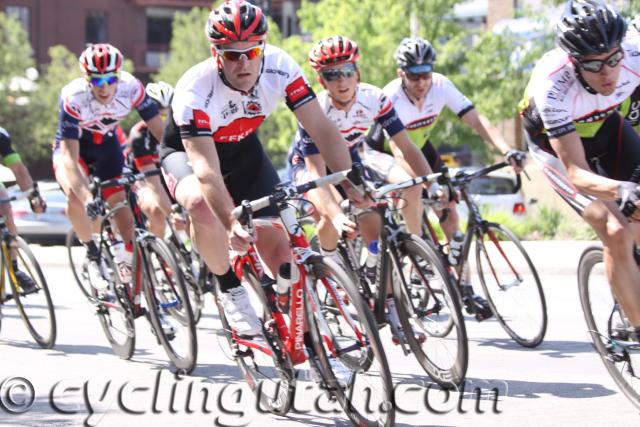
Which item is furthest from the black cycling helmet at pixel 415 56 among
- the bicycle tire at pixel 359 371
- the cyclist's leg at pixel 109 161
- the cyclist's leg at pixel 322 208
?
the bicycle tire at pixel 359 371

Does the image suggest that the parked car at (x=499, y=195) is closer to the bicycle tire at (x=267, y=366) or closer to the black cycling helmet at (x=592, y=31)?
the bicycle tire at (x=267, y=366)

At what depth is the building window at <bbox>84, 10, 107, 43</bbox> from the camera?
56.1 m

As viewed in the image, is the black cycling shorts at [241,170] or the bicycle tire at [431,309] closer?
the bicycle tire at [431,309]

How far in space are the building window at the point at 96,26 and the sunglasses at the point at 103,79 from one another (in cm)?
4796

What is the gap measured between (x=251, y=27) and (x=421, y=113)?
3.69 metres

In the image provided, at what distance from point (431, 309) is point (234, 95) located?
187cm

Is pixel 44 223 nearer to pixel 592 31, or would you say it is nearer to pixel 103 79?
pixel 103 79

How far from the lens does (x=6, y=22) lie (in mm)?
44969

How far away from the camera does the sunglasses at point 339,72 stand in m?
8.28

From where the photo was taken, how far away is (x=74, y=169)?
9.04 meters

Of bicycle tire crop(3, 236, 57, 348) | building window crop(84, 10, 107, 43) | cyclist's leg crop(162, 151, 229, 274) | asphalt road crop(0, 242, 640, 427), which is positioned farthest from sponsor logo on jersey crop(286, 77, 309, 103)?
building window crop(84, 10, 107, 43)

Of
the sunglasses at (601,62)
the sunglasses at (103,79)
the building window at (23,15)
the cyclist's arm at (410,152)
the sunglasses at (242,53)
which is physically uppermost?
the sunglasses at (601,62)

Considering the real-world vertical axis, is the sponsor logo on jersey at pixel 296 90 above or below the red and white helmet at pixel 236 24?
below

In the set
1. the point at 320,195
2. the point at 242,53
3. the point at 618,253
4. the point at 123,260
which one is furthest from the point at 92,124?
the point at 618,253
